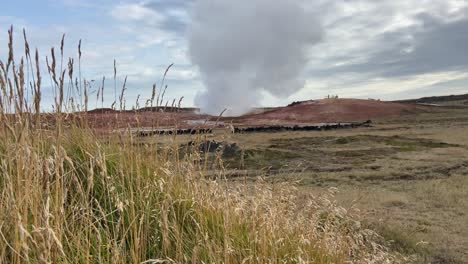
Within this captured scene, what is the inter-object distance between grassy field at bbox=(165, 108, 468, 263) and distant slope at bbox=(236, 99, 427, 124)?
14.6 m

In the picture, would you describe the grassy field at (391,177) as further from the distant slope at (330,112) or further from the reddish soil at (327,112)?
the distant slope at (330,112)

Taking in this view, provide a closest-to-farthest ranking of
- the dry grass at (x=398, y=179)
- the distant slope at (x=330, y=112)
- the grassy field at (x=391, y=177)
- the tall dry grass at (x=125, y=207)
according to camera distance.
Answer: the tall dry grass at (x=125, y=207)
the grassy field at (x=391, y=177)
the dry grass at (x=398, y=179)
the distant slope at (x=330, y=112)

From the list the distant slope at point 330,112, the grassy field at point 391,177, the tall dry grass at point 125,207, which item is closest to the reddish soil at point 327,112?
the distant slope at point 330,112

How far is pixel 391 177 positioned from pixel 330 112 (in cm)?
3029

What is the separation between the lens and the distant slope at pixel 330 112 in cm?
3988

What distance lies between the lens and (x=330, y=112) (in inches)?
1684

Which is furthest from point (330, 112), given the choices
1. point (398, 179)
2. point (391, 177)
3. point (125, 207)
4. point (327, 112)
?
point (125, 207)

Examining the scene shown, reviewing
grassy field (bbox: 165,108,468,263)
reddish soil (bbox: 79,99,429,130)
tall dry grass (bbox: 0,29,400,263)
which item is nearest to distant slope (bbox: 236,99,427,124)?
reddish soil (bbox: 79,99,429,130)

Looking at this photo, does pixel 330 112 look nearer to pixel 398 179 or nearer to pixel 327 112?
pixel 327 112

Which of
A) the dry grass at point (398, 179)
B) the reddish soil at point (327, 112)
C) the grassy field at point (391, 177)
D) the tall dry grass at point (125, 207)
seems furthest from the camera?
the reddish soil at point (327, 112)

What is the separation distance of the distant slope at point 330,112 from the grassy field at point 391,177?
14577 mm

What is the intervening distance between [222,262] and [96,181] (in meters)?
1.28

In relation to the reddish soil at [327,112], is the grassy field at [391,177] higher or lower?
lower

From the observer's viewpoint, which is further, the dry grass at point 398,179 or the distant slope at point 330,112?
the distant slope at point 330,112
